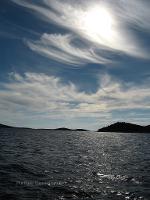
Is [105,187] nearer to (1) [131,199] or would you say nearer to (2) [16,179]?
(1) [131,199]

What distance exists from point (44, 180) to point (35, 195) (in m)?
6.28

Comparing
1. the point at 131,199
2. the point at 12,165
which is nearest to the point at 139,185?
the point at 131,199

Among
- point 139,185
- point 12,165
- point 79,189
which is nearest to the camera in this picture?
point 79,189

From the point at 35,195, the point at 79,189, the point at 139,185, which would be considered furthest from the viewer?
the point at 139,185

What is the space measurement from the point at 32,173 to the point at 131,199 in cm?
1340

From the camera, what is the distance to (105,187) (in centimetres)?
2941

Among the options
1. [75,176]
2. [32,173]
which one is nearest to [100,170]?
[75,176]

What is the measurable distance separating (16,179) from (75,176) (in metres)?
6.78

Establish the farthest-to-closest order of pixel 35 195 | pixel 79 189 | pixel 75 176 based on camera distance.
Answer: pixel 75 176 → pixel 79 189 → pixel 35 195

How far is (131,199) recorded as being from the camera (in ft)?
82.3

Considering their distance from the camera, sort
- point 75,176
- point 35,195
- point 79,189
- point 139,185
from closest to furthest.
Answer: point 35,195, point 79,189, point 139,185, point 75,176

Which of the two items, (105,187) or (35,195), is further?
(105,187)

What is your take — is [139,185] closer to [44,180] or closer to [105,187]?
[105,187]

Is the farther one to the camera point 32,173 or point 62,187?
point 32,173
